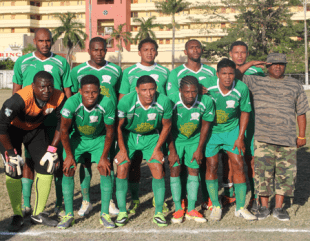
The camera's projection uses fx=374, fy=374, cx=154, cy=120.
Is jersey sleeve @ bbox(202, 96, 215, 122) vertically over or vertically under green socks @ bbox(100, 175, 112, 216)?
over

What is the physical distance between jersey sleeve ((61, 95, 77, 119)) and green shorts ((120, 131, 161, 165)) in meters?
0.85

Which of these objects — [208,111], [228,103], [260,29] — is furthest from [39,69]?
[260,29]

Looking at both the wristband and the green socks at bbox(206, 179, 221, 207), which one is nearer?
the wristband

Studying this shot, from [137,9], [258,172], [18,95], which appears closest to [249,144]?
[258,172]

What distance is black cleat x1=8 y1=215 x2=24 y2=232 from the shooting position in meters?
4.64

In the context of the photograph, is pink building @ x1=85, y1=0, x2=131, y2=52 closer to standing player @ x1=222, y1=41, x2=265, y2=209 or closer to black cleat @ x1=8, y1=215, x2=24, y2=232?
standing player @ x1=222, y1=41, x2=265, y2=209

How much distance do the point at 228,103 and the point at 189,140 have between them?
73 cm

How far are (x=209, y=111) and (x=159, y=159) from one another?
3.00 ft

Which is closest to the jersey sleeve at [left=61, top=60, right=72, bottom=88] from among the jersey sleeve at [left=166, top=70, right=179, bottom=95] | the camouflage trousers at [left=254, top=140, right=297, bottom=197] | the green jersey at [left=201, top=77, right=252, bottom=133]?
the jersey sleeve at [left=166, top=70, right=179, bottom=95]

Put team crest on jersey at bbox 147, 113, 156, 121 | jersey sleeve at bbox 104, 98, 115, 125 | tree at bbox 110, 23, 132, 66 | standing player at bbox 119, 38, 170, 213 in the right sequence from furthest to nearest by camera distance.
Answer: tree at bbox 110, 23, 132, 66 < standing player at bbox 119, 38, 170, 213 < team crest on jersey at bbox 147, 113, 156, 121 < jersey sleeve at bbox 104, 98, 115, 125

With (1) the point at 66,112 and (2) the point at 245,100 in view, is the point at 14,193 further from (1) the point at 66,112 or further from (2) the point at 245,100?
(2) the point at 245,100

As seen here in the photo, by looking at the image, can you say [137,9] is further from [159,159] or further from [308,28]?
[159,159]

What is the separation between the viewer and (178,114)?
5012mm

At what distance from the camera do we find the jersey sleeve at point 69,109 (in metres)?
4.57
